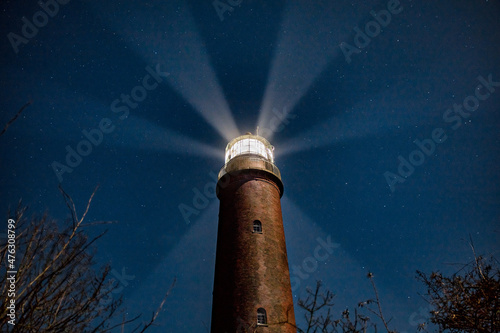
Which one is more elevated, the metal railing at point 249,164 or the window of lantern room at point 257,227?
the metal railing at point 249,164

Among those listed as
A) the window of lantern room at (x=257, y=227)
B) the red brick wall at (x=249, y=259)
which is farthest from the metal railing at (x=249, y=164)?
the window of lantern room at (x=257, y=227)

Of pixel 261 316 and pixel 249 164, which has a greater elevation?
pixel 249 164

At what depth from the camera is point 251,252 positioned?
14047mm

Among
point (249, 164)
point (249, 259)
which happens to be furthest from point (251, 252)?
point (249, 164)

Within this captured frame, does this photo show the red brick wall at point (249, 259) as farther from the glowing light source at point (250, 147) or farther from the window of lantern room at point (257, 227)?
the glowing light source at point (250, 147)

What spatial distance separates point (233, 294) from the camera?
13141 mm

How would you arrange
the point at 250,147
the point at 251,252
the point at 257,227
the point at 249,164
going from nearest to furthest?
the point at 251,252, the point at 257,227, the point at 249,164, the point at 250,147

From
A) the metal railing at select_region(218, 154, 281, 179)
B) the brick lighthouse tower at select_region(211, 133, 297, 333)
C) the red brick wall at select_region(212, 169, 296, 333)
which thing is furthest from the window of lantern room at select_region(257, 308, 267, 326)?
the metal railing at select_region(218, 154, 281, 179)

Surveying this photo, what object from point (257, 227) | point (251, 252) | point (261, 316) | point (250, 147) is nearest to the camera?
point (261, 316)

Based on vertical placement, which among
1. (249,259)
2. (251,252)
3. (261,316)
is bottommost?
(261,316)

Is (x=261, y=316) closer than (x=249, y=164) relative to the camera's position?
Yes

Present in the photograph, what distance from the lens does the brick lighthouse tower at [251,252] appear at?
41.3 feet

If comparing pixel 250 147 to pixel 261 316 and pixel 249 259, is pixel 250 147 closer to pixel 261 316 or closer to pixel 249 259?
pixel 249 259

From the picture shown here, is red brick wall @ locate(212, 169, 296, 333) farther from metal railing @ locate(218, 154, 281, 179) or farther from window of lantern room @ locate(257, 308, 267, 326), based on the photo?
metal railing @ locate(218, 154, 281, 179)
